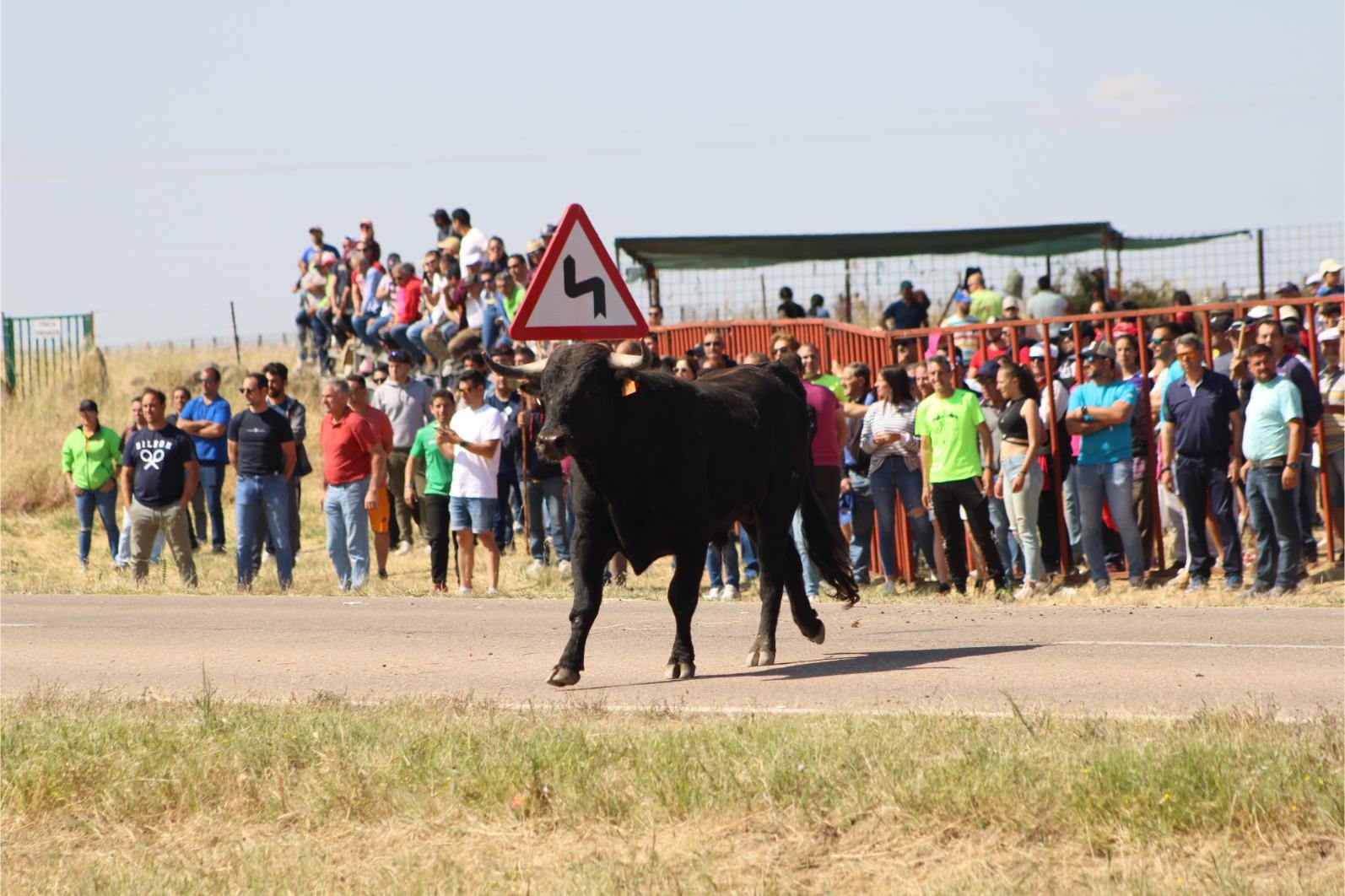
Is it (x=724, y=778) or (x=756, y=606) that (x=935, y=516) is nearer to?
(x=756, y=606)

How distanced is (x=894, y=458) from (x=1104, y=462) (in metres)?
1.87

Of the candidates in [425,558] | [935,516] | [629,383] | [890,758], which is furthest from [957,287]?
[890,758]

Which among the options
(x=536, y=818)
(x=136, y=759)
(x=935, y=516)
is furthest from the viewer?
(x=935, y=516)

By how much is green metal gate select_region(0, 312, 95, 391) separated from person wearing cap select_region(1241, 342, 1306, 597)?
2727 cm

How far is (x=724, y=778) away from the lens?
20.9 feet

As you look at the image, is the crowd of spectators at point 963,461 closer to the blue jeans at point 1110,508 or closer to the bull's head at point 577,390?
the blue jeans at point 1110,508

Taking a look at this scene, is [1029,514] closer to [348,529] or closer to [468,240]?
[348,529]

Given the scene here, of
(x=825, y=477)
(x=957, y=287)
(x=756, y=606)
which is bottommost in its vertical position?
(x=756, y=606)

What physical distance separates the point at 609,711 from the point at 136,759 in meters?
2.27

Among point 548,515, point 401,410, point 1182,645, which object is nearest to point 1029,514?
point 1182,645

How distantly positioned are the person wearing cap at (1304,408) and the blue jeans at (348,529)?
846cm

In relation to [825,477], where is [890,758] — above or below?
below

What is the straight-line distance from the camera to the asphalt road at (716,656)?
28.6 feet

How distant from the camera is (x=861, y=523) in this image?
15.5 m
